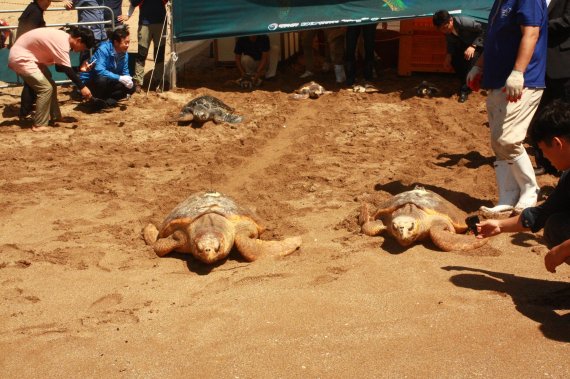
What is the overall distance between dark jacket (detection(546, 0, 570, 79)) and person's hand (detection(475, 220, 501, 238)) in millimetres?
2334

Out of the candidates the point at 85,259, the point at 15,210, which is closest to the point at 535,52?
the point at 85,259

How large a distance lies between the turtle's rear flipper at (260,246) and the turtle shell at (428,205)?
72 cm

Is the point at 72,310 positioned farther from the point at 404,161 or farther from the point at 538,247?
the point at 404,161

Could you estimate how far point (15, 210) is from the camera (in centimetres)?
575

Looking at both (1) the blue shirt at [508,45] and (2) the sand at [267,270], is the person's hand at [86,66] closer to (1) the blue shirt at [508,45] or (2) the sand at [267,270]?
(2) the sand at [267,270]

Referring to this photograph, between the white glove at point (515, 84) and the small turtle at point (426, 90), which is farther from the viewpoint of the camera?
the small turtle at point (426, 90)

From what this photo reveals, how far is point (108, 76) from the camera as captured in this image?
8.95 metres

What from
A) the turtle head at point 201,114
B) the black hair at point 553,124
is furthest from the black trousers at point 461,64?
the black hair at point 553,124

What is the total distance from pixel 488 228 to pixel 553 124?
2.26ft

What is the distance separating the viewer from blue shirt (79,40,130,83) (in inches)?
354

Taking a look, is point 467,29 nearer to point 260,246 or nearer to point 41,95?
point 260,246

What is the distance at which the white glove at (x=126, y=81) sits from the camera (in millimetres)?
9008

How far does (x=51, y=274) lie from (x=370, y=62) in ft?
20.8

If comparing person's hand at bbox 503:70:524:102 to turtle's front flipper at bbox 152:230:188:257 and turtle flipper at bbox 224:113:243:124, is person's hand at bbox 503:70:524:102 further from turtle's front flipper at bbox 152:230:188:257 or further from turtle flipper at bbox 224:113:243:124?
turtle flipper at bbox 224:113:243:124
